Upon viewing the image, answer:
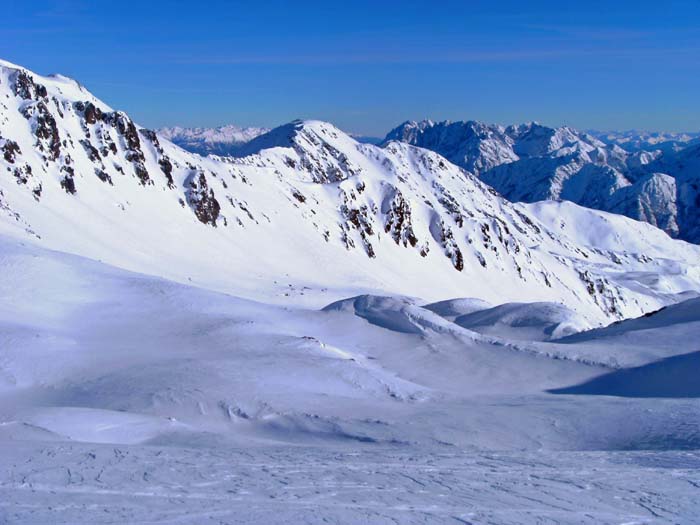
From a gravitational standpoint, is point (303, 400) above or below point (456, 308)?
below

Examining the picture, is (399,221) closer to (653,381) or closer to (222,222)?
(222,222)

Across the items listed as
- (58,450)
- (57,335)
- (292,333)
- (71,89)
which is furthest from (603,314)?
(58,450)

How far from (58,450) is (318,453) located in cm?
441

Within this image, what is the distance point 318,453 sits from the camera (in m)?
12.4

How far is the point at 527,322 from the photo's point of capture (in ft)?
102

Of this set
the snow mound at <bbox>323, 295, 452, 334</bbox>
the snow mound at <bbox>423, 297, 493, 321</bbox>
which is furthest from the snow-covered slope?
the snow mound at <bbox>323, 295, 452, 334</bbox>

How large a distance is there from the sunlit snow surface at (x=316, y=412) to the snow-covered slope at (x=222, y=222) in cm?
1861

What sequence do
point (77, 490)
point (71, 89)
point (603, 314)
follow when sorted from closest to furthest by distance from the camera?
point (77, 490), point (71, 89), point (603, 314)

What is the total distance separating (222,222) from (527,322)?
1617 inches

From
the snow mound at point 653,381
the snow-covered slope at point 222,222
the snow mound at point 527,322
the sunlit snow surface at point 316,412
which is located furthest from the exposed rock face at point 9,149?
the snow mound at point 653,381

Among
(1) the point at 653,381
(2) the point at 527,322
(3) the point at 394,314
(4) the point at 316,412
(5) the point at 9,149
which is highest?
(5) the point at 9,149

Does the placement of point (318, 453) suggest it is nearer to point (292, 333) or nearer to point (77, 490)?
point (77, 490)

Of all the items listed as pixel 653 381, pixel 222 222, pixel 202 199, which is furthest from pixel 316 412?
pixel 202 199

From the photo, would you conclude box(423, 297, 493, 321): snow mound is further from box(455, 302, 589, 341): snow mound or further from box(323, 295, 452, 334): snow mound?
box(323, 295, 452, 334): snow mound
